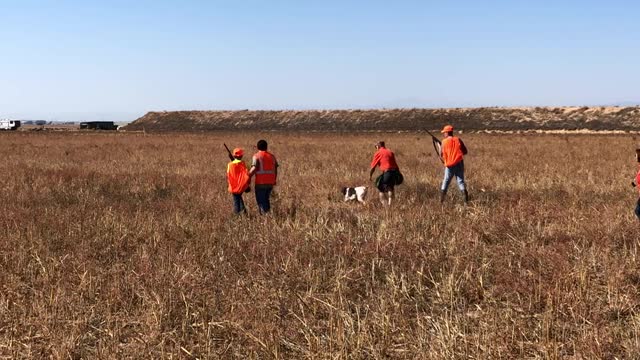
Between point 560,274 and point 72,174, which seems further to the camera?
point 72,174

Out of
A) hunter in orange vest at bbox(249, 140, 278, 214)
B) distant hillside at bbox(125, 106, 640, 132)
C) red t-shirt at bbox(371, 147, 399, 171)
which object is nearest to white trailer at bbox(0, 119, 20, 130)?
distant hillside at bbox(125, 106, 640, 132)

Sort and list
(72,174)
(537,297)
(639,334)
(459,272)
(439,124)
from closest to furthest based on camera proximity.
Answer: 1. (639,334)
2. (537,297)
3. (459,272)
4. (72,174)
5. (439,124)

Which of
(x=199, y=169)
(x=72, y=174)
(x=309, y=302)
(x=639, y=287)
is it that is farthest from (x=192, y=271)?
(x=199, y=169)

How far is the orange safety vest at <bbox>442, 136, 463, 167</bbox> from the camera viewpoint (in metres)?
10.5

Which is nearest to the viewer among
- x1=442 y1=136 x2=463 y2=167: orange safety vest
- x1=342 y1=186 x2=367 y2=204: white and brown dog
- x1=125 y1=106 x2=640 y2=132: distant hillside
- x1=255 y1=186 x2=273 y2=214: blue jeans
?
x1=255 y1=186 x2=273 y2=214: blue jeans

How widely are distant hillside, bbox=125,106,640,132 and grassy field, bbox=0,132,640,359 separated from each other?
6327cm

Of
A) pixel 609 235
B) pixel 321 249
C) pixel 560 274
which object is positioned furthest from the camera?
pixel 609 235

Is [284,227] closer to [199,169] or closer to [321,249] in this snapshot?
[321,249]

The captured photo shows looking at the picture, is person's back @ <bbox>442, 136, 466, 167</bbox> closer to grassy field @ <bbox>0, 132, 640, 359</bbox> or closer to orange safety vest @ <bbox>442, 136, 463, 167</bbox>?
orange safety vest @ <bbox>442, 136, 463, 167</bbox>

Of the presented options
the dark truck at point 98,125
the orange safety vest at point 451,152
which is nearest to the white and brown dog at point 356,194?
the orange safety vest at point 451,152

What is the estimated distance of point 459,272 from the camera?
17.6 ft

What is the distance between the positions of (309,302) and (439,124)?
248ft

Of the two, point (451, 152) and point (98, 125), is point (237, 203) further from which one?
point (98, 125)

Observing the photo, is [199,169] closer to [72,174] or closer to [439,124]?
[72,174]
